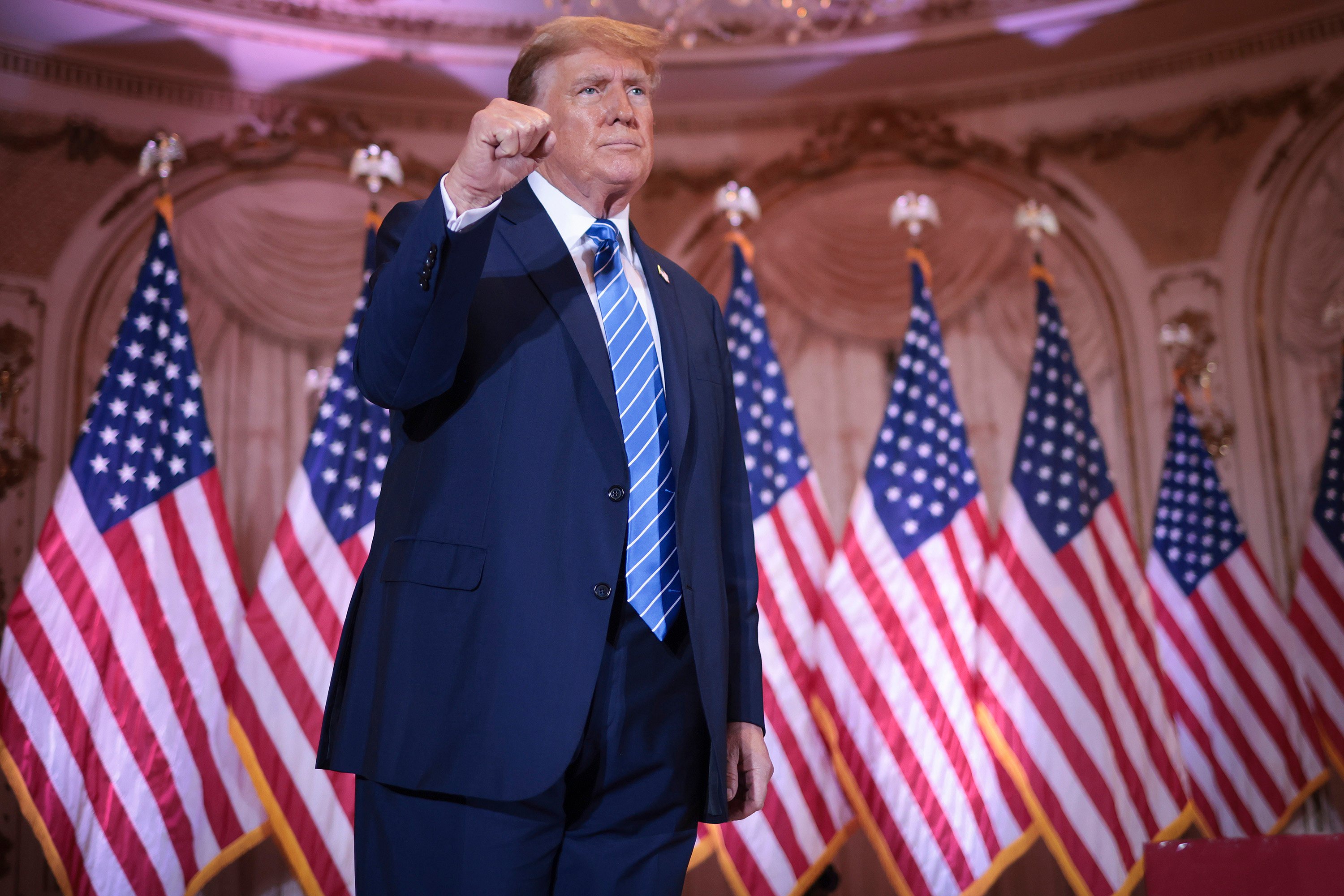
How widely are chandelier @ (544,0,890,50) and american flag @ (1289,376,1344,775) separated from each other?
106 inches

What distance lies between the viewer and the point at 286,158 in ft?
16.9

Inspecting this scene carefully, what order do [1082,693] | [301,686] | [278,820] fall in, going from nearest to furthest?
[278,820]
[301,686]
[1082,693]

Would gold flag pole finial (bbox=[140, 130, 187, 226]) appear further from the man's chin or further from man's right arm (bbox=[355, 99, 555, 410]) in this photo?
man's right arm (bbox=[355, 99, 555, 410])

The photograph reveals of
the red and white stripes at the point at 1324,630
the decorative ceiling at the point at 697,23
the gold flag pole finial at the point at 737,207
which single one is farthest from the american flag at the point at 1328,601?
the gold flag pole finial at the point at 737,207

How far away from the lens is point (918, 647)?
12.7 ft

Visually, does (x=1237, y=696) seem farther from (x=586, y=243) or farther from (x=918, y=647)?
(x=586, y=243)

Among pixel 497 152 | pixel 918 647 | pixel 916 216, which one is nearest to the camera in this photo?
pixel 497 152

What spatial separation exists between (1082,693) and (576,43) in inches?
119

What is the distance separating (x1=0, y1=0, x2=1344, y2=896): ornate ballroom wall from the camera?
15.3 feet

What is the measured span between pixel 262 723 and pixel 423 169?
287 centimetres

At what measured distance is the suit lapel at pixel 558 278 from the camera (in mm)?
1352

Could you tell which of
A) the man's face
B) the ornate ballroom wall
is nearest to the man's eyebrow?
the man's face

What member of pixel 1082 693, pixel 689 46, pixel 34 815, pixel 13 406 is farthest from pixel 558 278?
pixel 689 46

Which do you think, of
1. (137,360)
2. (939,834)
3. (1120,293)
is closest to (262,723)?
(137,360)
